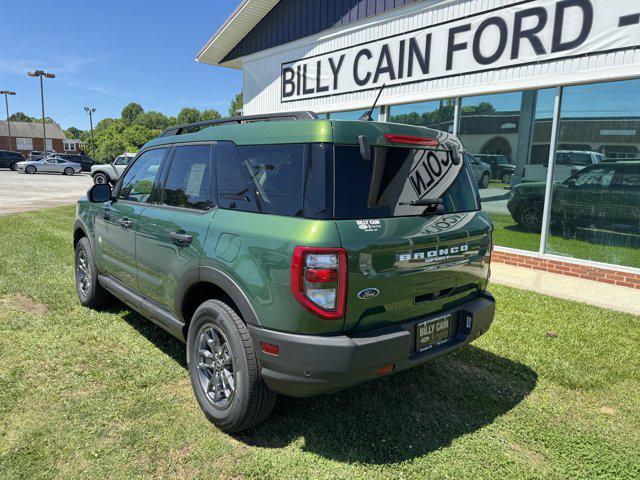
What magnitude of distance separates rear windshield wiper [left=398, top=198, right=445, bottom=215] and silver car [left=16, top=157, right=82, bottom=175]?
39.3m

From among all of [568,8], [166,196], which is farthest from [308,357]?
[568,8]

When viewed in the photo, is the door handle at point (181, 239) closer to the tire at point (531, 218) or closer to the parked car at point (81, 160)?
the tire at point (531, 218)

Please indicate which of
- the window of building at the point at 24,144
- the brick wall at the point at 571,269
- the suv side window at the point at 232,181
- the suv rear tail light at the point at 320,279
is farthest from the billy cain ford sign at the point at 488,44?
the window of building at the point at 24,144

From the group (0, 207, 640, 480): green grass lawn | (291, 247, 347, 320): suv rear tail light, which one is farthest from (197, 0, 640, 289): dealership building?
(291, 247, 347, 320): suv rear tail light

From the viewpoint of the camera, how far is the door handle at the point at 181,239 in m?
2.95

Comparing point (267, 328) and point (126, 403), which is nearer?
point (267, 328)

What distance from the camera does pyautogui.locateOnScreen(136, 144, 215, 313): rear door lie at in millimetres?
2965

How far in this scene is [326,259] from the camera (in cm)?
222

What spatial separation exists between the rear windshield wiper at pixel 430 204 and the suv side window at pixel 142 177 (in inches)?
85.9

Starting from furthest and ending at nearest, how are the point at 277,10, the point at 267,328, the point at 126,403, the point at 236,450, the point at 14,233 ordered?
1. the point at 277,10
2. the point at 14,233
3. the point at 126,403
4. the point at 236,450
5. the point at 267,328

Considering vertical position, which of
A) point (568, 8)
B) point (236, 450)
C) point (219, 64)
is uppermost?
point (219, 64)

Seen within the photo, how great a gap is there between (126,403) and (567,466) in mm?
2803

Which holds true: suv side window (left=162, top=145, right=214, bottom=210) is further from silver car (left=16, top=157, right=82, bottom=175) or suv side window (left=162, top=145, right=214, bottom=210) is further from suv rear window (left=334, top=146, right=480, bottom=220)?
silver car (left=16, top=157, right=82, bottom=175)

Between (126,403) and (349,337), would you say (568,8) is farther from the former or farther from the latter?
(126,403)
